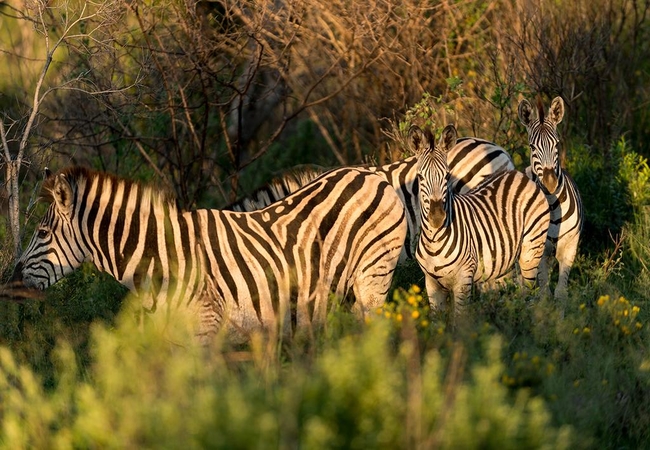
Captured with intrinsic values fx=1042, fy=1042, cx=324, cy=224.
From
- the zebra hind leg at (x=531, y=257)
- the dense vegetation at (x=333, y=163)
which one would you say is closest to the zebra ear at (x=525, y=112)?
the dense vegetation at (x=333, y=163)

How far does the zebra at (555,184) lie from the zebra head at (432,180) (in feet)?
4.88

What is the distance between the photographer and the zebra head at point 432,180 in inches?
308

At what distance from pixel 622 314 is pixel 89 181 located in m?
3.73

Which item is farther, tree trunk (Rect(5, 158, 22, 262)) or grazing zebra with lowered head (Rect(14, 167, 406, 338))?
tree trunk (Rect(5, 158, 22, 262))

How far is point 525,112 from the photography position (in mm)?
9414

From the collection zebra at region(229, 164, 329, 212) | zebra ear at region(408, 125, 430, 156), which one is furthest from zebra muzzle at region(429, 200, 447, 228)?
zebra at region(229, 164, 329, 212)

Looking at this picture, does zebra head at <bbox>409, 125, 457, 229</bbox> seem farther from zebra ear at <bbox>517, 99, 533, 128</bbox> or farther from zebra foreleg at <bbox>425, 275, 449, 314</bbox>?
zebra ear at <bbox>517, 99, 533, 128</bbox>

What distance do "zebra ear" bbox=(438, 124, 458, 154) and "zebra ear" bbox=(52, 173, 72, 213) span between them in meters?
2.91

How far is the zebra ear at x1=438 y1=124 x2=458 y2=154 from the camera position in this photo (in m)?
8.13

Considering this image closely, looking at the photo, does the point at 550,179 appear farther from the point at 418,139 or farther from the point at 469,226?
the point at 418,139

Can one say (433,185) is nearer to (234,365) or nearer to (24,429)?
(234,365)

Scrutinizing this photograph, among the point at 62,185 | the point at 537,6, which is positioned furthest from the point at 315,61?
the point at 62,185

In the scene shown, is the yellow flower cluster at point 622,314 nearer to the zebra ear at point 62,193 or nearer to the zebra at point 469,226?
the zebra at point 469,226

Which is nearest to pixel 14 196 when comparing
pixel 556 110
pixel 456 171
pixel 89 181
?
pixel 89 181
